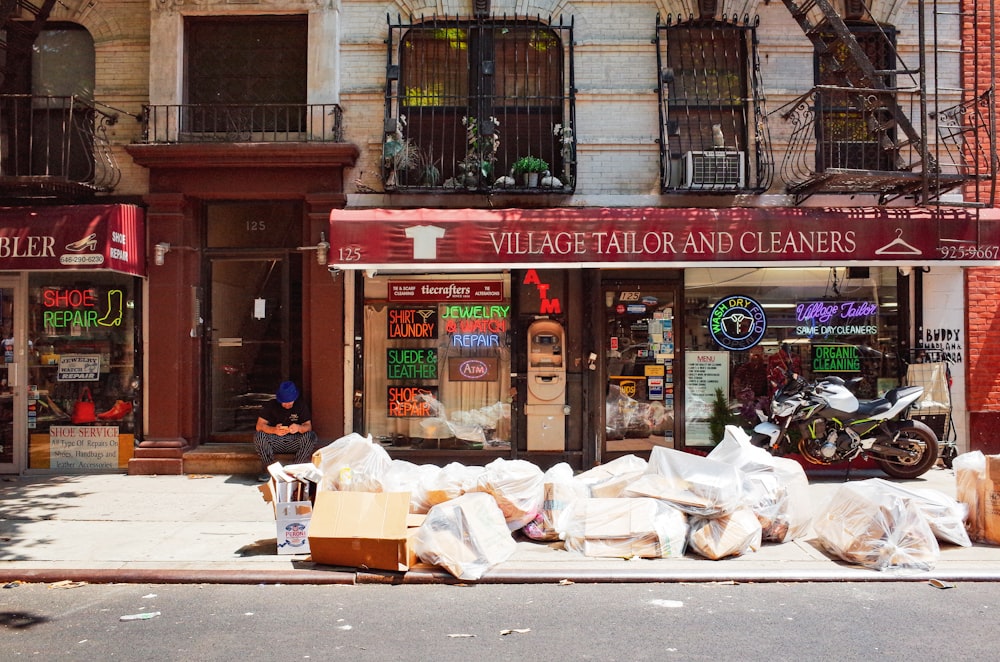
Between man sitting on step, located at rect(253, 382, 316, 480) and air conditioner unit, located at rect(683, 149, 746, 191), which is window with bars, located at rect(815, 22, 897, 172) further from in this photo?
man sitting on step, located at rect(253, 382, 316, 480)

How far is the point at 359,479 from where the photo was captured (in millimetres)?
6680

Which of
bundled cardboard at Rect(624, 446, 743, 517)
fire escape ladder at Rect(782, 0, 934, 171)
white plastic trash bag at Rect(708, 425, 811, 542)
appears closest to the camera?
bundled cardboard at Rect(624, 446, 743, 517)

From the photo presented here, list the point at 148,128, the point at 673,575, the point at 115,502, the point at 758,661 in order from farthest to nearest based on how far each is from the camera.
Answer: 1. the point at 148,128
2. the point at 115,502
3. the point at 673,575
4. the point at 758,661

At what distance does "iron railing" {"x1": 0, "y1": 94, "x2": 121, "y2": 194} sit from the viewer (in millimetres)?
9609

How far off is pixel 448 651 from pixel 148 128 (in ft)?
25.2

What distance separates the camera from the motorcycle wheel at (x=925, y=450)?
345 inches

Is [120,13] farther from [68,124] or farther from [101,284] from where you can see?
[101,284]

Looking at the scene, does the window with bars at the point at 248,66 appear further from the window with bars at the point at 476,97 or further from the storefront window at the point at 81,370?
the storefront window at the point at 81,370

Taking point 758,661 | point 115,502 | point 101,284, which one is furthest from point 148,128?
point 758,661

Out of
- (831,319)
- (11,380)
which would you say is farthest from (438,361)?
(11,380)

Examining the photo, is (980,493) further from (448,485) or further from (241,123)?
(241,123)

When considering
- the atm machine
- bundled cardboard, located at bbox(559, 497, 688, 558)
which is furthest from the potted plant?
bundled cardboard, located at bbox(559, 497, 688, 558)

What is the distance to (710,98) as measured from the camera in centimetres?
976

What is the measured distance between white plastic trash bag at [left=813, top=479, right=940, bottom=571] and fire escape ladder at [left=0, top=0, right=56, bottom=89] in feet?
33.3
